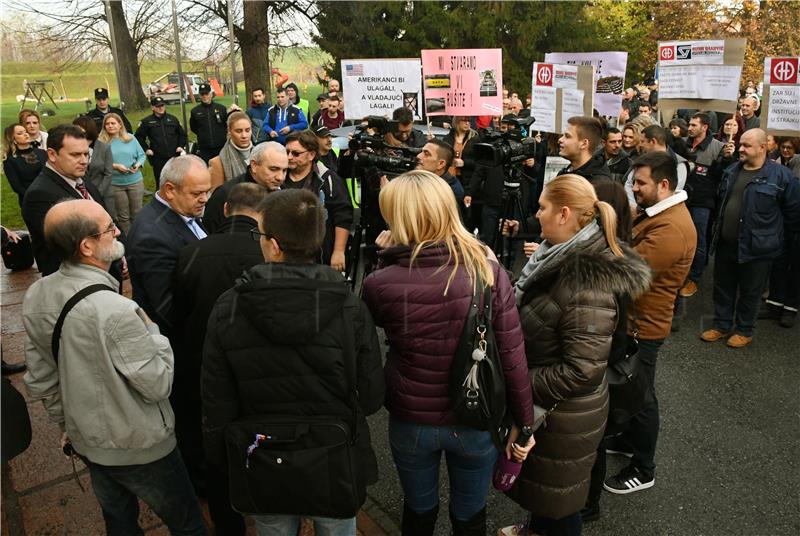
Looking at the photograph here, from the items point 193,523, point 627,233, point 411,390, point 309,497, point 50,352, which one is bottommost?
point 193,523

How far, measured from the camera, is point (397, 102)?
23.8 feet

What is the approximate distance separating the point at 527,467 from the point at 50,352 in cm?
192

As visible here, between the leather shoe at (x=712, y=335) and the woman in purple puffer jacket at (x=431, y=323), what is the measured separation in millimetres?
3687

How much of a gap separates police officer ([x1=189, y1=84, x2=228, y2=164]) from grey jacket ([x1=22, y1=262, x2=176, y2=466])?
28.4 feet

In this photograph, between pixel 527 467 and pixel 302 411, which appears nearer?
pixel 302 411

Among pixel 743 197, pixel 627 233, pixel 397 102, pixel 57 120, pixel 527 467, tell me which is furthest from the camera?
pixel 57 120

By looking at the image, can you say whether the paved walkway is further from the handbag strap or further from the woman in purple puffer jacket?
the handbag strap

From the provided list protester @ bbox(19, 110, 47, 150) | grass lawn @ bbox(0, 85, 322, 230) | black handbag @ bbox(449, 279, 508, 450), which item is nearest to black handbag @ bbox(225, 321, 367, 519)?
black handbag @ bbox(449, 279, 508, 450)

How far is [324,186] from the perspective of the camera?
4.54m

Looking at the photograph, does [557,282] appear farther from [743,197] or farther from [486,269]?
[743,197]

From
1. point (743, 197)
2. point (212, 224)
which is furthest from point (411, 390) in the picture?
point (743, 197)

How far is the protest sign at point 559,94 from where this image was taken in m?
6.59

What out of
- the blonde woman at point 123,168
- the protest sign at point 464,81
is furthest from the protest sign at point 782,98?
the blonde woman at point 123,168

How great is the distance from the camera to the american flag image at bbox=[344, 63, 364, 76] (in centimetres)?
705
